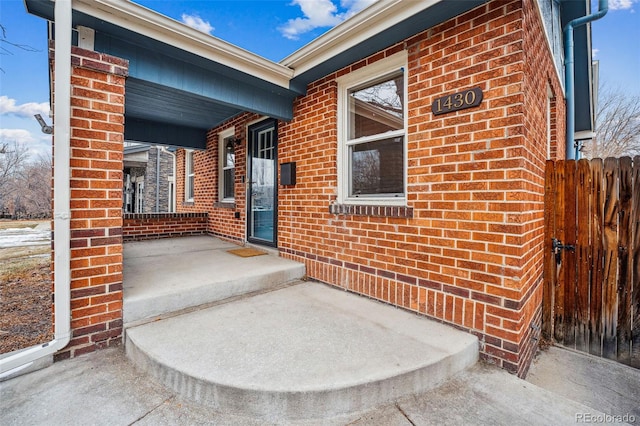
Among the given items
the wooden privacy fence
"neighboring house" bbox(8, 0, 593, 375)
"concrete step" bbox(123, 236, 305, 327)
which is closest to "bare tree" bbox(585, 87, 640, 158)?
"neighboring house" bbox(8, 0, 593, 375)

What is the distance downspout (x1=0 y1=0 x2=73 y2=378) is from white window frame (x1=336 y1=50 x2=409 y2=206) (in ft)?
7.86

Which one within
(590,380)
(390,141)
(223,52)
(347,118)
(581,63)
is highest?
(581,63)

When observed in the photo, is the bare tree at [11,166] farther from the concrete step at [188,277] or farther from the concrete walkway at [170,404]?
the concrete walkway at [170,404]

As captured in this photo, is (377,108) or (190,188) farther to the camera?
(190,188)

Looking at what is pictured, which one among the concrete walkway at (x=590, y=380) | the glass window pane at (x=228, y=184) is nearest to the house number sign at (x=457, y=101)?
the concrete walkway at (x=590, y=380)

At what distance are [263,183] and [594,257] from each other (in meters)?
4.15

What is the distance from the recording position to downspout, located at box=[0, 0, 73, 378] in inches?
75.1

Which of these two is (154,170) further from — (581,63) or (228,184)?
(581,63)

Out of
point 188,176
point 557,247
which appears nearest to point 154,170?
point 188,176

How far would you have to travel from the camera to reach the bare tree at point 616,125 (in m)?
13.1

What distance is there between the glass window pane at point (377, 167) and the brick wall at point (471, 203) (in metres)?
0.23

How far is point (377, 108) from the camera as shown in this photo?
3.12 meters

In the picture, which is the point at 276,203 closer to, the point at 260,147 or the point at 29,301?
the point at 260,147

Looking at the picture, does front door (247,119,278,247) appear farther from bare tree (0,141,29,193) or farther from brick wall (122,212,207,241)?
bare tree (0,141,29,193)
